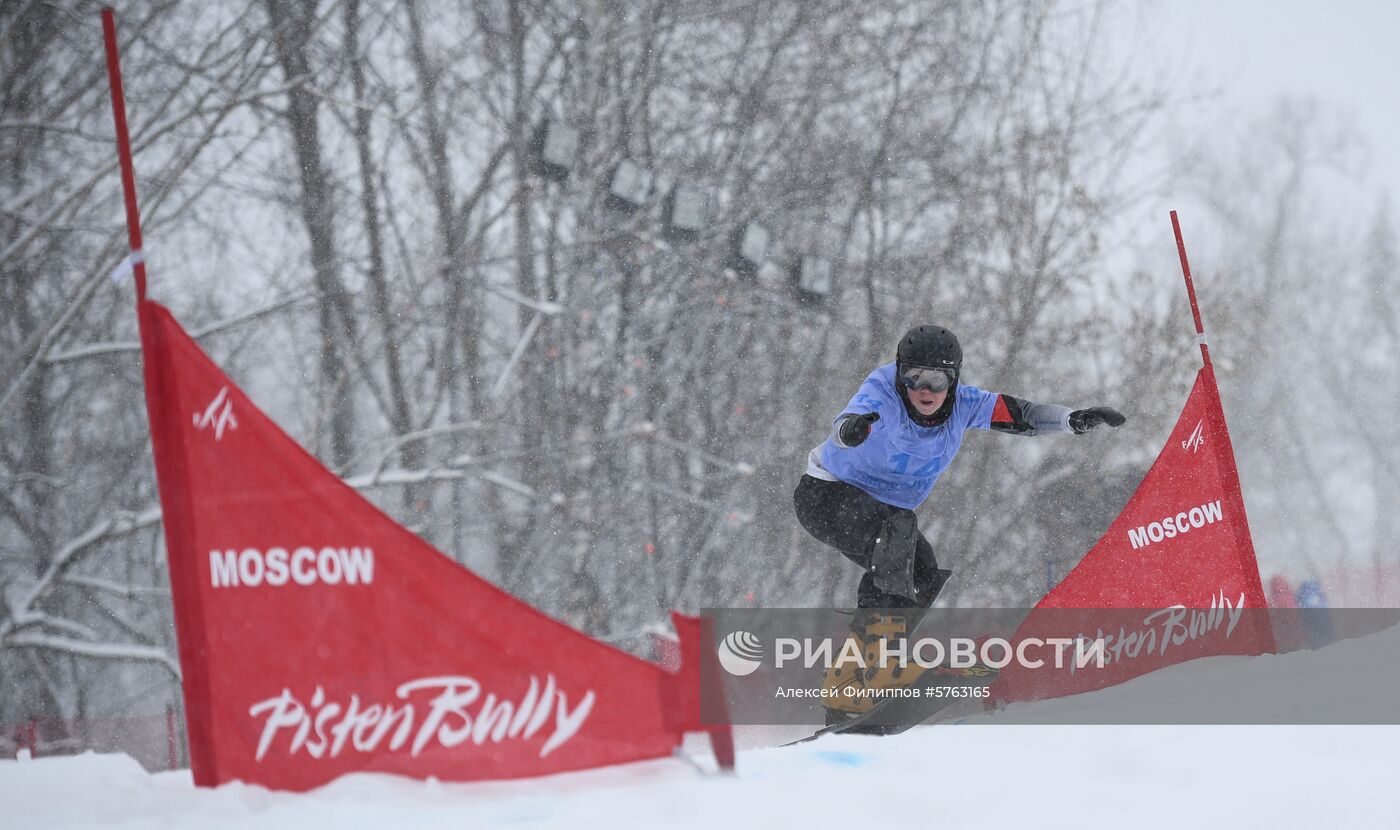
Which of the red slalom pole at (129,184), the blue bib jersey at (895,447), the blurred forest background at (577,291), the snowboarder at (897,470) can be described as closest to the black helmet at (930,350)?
the snowboarder at (897,470)

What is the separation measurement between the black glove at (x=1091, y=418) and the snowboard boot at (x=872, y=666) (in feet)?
3.13

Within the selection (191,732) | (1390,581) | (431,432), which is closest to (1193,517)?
(191,732)

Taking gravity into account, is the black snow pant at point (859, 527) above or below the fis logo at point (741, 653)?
above

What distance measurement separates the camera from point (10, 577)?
12.2 m

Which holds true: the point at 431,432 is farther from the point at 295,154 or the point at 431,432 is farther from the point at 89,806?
the point at 89,806

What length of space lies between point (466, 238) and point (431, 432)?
11.9ft

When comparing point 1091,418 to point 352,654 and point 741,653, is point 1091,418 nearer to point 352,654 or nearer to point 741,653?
point 741,653

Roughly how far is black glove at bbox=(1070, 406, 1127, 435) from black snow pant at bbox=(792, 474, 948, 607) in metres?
0.71

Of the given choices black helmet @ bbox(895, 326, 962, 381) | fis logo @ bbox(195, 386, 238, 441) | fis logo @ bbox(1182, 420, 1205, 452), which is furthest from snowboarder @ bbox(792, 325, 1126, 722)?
fis logo @ bbox(195, 386, 238, 441)

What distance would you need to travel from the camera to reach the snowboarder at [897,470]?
4.54m

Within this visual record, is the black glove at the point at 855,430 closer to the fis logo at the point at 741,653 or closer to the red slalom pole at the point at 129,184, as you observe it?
the fis logo at the point at 741,653

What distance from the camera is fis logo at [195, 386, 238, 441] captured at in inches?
128

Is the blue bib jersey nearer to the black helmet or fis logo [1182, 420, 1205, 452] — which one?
the black helmet

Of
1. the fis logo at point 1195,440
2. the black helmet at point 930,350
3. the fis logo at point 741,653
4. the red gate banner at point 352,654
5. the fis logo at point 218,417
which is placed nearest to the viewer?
the red gate banner at point 352,654
